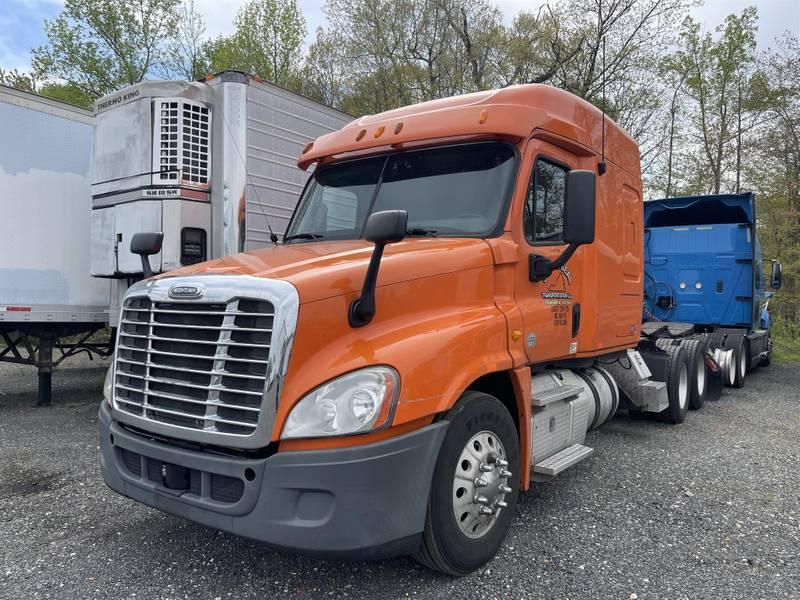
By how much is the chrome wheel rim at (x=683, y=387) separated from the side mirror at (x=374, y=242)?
5.89 metres

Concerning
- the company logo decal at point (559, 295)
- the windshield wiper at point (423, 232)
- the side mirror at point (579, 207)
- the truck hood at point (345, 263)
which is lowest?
the company logo decal at point (559, 295)

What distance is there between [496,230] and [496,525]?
69.0 inches

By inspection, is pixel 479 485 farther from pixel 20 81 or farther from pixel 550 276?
pixel 20 81

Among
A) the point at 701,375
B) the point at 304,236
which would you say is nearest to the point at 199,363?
the point at 304,236

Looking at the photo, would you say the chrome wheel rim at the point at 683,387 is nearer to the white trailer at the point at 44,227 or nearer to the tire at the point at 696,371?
the tire at the point at 696,371

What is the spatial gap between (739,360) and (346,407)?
9692 mm

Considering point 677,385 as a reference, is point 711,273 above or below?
above

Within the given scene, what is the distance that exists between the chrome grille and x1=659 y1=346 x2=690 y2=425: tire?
601cm

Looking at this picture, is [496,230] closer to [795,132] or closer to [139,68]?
[795,132]

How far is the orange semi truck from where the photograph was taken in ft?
8.70

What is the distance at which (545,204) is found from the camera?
4098mm

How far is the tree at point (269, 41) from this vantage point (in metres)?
24.4

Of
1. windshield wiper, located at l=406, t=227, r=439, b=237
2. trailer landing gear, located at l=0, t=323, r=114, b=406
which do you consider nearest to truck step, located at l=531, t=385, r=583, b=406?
windshield wiper, located at l=406, t=227, r=439, b=237

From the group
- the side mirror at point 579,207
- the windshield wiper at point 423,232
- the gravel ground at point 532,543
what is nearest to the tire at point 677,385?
the gravel ground at point 532,543
